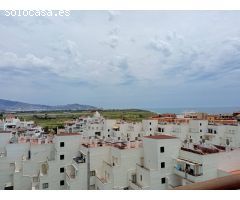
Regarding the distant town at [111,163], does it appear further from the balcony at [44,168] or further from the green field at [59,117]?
the green field at [59,117]

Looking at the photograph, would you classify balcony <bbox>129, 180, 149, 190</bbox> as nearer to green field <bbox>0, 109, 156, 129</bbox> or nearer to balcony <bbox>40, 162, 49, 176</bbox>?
balcony <bbox>40, 162, 49, 176</bbox>

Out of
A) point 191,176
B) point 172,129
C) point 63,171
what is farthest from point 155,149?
point 172,129

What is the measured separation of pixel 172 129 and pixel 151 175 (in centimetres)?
729

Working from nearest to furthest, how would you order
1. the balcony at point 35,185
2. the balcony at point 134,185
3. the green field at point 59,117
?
1. the balcony at point 134,185
2. the balcony at point 35,185
3. the green field at point 59,117

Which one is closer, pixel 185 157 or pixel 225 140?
pixel 185 157

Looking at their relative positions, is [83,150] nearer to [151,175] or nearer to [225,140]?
[151,175]

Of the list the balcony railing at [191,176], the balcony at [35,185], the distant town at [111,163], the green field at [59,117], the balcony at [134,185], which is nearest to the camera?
the balcony railing at [191,176]

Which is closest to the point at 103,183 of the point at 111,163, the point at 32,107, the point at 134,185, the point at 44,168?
the point at 134,185

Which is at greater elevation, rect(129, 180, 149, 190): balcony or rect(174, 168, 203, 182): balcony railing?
rect(174, 168, 203, 182): balcony railing

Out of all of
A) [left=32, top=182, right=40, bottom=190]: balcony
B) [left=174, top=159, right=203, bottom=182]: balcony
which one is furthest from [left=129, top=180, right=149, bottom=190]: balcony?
[left=32, top=182, right=40, bottom=190]: balcony

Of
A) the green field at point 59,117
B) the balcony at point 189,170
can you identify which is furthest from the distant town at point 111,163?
the green field at point 59,117

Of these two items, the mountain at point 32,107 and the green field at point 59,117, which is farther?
the mountain at point 32,107

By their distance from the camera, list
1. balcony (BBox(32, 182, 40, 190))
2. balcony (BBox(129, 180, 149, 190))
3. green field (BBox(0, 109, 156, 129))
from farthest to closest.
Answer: green field (BBox(0, 109, 156, 129)), balcony (BBox(32, 182, 40, 190)), balcony (BBox(129, 180, 149, 190))
